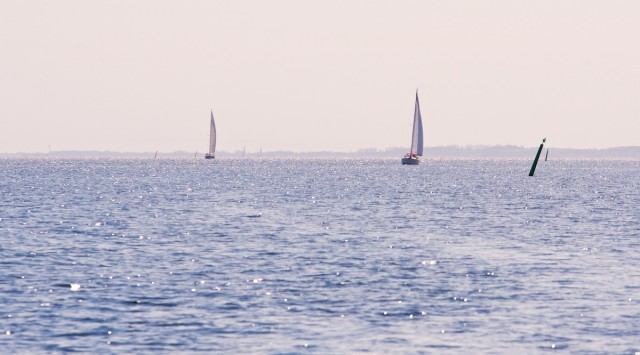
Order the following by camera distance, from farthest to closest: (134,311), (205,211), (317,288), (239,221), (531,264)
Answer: (205,211) < (239,221) < (531,264) < (317,288) < (134,311)

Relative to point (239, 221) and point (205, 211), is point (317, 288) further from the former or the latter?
point (205, 211)

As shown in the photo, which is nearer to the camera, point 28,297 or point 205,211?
point 28,297

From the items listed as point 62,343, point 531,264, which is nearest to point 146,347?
point 62,343

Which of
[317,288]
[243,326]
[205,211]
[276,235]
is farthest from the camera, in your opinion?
[205,211]

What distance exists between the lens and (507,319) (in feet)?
110

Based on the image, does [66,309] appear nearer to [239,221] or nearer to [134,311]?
[134,311]

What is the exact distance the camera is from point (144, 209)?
318 ft

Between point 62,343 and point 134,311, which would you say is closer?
point 62,343

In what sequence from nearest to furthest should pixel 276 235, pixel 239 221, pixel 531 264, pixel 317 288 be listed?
pixel 317 288 → pixel 531 264 → pixel 276 235 → pixel 239 221

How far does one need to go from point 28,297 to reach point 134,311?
4.97 m

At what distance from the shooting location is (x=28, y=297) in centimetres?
→ 3700

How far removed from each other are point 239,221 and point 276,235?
44.6ft

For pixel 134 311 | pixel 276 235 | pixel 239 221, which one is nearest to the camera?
pixel 134 311

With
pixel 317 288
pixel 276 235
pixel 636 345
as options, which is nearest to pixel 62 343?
pixel 317 288
